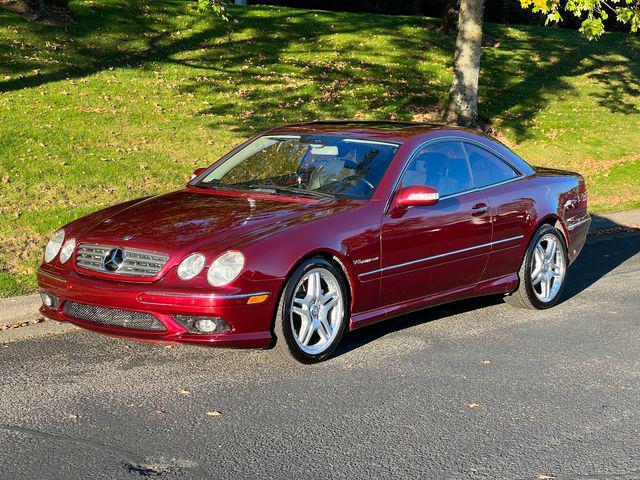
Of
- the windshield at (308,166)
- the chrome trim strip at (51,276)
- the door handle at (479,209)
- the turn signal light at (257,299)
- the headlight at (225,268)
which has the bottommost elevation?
the chrome trim strip at (51,276)

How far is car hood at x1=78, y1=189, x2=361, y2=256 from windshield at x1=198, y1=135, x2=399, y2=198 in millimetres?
256

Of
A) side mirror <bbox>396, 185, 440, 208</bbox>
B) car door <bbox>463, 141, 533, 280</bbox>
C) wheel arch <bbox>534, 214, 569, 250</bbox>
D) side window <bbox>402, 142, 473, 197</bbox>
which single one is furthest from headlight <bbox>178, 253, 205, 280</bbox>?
wheel arch <bbox>534, 214, 569, 250</bbox>

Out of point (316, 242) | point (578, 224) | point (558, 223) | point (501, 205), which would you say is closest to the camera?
point (316, 242)

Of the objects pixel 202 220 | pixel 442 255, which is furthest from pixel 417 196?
pixel 202 220

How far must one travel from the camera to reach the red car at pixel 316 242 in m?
6.14

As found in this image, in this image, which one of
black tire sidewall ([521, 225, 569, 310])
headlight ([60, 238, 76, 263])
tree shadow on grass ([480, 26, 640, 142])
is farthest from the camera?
tree shadow on grass ([480, 26, 640, 142])

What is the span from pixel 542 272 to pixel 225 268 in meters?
3.43

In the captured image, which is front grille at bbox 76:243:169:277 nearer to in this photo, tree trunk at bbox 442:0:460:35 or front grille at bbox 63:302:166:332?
front grille at bbox 63:302:166:332

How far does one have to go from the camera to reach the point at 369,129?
7.89m

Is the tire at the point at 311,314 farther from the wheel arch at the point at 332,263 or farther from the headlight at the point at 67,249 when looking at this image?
the headlight at the point at 67,249

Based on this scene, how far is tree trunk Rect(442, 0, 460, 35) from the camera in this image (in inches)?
974

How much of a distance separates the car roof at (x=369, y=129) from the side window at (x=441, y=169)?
0.17 meters

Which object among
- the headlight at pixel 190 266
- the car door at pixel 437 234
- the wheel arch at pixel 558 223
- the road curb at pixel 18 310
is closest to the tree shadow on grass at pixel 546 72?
the wheel arch at pixel 558 223

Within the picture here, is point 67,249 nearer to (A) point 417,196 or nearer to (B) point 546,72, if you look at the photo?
(A) point 417,196
